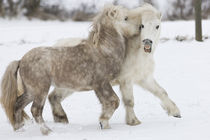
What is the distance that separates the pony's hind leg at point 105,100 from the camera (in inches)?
230

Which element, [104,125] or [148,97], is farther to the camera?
[148,97]

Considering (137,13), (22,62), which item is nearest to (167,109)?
(137,13)

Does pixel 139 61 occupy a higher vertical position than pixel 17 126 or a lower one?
higher

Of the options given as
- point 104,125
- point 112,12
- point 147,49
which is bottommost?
point 104,125

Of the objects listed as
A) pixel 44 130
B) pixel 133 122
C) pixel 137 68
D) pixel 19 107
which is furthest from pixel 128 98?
pixel 19 107

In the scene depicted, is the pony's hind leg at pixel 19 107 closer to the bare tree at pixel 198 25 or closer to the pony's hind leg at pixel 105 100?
the pony's hind leg at pixel 105 100

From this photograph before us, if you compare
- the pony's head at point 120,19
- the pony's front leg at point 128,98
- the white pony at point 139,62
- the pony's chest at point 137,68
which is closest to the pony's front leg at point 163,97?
the white pony at point 139,62

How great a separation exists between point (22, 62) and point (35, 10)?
1250 cm

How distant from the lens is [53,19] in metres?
17.9

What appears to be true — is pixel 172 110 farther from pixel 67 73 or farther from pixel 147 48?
pixel 67 73

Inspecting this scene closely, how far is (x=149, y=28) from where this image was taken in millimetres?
6117

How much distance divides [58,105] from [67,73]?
1135mm

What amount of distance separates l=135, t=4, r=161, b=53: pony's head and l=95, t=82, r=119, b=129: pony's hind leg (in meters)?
0.78

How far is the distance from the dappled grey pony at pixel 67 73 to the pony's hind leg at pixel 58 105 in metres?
0.71
